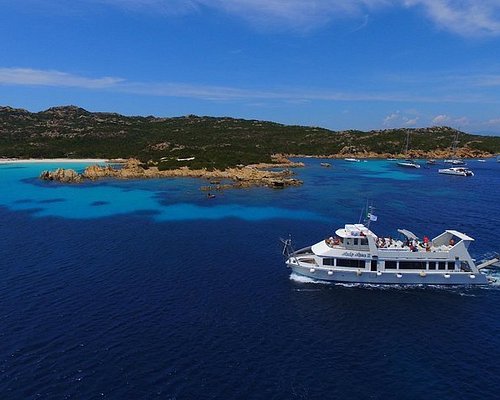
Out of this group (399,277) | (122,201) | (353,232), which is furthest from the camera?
(122,201)

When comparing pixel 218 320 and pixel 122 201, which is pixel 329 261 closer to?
pixel 218 320

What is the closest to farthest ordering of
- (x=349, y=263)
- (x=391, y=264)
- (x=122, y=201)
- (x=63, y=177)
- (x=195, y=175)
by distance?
(x=391, y=264) → (x=349, y=263) → (x=122, y=201) → (x=63, y=177) → (x=195, y=175)

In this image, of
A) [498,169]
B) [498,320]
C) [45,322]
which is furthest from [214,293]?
[498,169]

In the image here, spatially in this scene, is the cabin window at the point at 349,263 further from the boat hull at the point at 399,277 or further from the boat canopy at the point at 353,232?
the boat canopy at the point at 353,232

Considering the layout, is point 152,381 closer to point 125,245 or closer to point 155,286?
point 155,286

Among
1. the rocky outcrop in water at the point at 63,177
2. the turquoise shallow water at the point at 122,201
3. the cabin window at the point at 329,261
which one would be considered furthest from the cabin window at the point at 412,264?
the rocky outcrop in water at the point at 63,177

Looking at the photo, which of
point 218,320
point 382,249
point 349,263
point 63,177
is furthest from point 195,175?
point 218,320

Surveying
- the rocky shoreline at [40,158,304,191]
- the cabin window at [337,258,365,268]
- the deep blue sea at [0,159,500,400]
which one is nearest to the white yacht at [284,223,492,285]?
the cabin window at [337,258,365,268]
